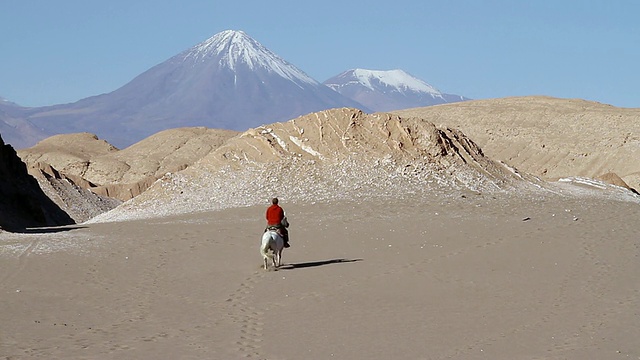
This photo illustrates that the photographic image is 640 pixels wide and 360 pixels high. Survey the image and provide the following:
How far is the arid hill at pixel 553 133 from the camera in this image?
6412cm

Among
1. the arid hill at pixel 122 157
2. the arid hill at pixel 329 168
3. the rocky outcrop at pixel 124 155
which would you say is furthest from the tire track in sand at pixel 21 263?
the rocky outcrop at pixel 124 155

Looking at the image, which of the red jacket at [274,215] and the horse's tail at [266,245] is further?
the red jacket at [274,215]

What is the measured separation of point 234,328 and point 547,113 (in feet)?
231

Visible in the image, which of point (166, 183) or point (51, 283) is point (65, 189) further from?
point (51, 283)

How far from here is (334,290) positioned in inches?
571

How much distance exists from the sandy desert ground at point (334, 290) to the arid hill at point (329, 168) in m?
4.72

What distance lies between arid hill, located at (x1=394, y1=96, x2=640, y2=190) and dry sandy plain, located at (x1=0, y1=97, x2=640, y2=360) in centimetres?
3047

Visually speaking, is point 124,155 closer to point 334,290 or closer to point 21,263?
point 21,263

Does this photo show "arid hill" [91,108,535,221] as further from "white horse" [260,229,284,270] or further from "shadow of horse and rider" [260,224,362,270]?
"white horse" [260,229,284,270]

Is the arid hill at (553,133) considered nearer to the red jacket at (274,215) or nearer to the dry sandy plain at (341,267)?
the dry sandy plain at (341,267)

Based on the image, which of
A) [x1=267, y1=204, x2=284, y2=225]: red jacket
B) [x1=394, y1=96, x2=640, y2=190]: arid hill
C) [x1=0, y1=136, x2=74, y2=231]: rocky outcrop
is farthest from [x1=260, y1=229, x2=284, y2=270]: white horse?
[x1=394, y1=96, x2=640, y2=190]: arid hill

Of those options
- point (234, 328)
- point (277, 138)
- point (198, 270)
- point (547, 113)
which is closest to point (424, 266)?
point (198, 270)

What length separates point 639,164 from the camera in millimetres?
60719

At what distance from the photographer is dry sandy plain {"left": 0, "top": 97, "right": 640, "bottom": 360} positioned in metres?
11.0
